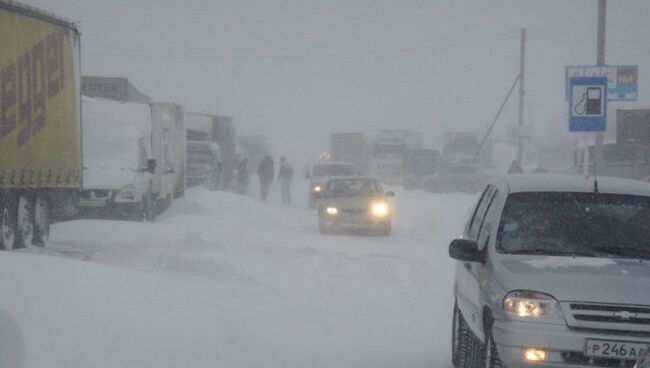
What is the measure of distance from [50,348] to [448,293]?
7.42 m

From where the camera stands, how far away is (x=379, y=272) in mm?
13672

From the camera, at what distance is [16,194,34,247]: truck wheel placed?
14961 mm

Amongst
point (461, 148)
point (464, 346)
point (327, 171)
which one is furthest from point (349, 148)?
point (464, 346)

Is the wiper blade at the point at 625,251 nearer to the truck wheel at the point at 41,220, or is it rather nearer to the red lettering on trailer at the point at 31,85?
the red lettering on trailer at the point at 31,85

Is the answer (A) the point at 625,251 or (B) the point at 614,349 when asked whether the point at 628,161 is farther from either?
(B) the point at 614,349

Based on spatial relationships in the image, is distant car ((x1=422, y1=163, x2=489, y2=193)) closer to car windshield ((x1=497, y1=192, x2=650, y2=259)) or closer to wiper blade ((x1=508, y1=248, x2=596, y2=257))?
car windshield ((x1=497, y1=192, x2=650, y2=259))

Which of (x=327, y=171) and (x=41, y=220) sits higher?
(x=327, y=171)

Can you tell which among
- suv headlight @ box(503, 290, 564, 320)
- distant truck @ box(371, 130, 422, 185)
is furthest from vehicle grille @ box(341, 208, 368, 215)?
distant truck @ box(371, 130, 422, 185)

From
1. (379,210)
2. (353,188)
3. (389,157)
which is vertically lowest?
(379,210)

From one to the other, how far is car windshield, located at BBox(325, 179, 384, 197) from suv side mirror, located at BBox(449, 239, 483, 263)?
1458cm

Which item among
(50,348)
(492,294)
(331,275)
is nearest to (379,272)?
(331,275)

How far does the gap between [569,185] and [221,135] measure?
36.1 meters

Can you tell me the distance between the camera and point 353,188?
2161 centimetres

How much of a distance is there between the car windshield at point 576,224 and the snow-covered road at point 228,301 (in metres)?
1.85
